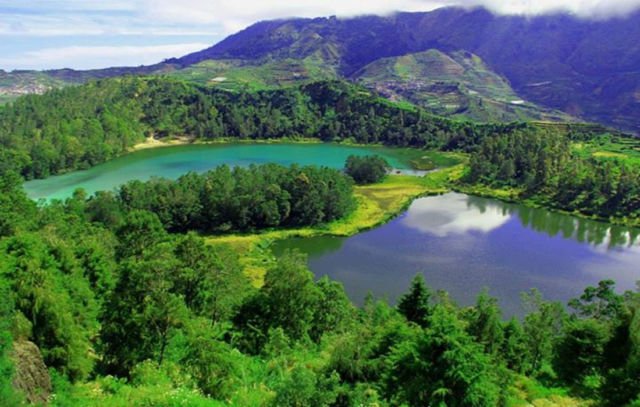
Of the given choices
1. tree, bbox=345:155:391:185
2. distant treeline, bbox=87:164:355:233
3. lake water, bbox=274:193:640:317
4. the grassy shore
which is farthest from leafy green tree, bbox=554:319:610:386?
tree, bbox=345:155:391:185

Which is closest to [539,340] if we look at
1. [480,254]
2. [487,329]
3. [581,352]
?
[581,352]

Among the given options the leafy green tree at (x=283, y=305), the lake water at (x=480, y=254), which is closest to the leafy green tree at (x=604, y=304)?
the lake water at (x=480, y=254)

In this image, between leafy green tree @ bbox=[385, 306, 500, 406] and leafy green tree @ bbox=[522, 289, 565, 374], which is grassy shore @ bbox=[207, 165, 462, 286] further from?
leafy green tree @ bbox=[385, 306, 500, 406]

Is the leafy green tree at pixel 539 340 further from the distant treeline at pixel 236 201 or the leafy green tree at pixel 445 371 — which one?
the distant treeline at pixel 236 201

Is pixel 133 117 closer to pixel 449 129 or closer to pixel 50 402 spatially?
pixel 449 129

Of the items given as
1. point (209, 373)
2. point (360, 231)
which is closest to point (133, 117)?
point (360, 231)

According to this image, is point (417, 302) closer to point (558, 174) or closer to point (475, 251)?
point (475, 251)
